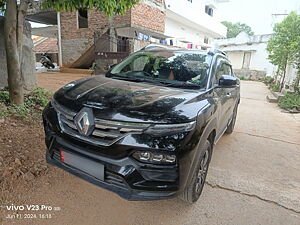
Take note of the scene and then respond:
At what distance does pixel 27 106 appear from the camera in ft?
13.2

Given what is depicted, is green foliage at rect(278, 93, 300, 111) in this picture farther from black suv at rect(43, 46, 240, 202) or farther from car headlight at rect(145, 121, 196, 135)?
car headlight at rect(145, 121, 196, 135)

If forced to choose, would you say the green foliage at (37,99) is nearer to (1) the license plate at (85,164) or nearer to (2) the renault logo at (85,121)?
(1) the license plate at (85,164)

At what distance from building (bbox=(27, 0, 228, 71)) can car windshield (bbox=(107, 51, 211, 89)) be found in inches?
232

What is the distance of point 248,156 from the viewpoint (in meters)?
3.47

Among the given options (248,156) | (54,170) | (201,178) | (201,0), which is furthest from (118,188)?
(201,0)

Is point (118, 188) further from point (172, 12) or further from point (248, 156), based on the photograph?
point (172, 12)

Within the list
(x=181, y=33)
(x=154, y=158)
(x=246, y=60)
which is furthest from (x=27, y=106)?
(x=246, y=60)

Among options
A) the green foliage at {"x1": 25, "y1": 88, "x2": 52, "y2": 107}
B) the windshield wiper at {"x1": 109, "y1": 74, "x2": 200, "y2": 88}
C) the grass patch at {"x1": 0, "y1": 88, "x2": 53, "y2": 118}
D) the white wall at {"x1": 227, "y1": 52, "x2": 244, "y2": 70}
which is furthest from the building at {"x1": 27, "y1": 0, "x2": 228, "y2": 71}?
the white wall at {"x1": 227, "y1": 52, "x2": 244, "y2": 70}

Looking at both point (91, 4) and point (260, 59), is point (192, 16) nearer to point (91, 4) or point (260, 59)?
point (260, 59)

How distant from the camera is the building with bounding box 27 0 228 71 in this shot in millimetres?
9953

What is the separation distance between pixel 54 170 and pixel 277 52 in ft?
40.6

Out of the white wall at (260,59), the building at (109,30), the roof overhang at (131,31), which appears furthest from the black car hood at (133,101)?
the white wall at (260,59)

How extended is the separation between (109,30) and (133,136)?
32.1ft

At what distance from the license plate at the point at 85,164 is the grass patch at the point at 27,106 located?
222 centimetres
